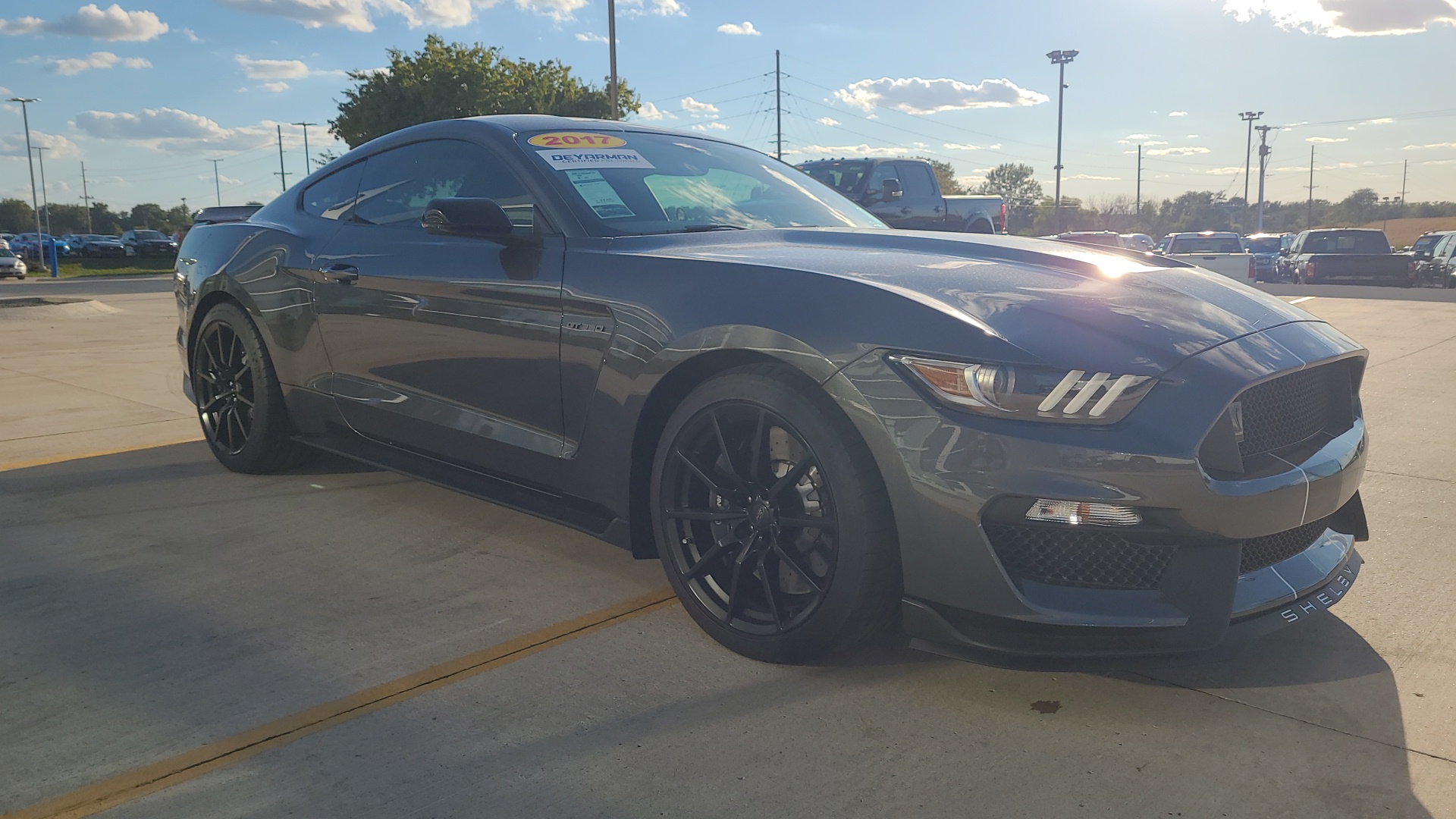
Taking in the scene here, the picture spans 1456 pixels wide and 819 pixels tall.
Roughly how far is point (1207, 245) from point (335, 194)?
2843 cm

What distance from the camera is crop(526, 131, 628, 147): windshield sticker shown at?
3.50 meters

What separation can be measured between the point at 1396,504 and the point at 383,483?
4.12 meters

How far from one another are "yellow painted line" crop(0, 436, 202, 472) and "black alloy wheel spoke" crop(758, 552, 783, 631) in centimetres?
405

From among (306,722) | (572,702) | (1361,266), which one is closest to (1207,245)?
(1361,266)

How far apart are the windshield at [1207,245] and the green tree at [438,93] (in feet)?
60.9

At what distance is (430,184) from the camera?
3.77 metres

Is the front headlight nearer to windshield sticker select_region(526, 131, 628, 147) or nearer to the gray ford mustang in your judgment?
the gray ford mustang

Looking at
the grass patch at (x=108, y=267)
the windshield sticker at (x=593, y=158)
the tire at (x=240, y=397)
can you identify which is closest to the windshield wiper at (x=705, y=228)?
the windshield sticker at (x=593, y=158)

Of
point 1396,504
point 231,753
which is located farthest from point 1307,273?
point 231,753

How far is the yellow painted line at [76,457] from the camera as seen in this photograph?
4.98m

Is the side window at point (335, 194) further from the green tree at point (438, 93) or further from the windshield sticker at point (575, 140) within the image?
the green tree at point (438, 93)

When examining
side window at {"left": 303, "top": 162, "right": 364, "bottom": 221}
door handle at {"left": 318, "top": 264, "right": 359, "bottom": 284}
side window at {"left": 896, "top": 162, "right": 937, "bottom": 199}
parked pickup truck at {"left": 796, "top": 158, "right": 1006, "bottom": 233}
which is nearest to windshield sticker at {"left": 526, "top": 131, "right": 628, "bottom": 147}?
door handle at {"left": 318, "top": 264, "right": 359, "bottom": 284}

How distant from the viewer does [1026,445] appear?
218cm

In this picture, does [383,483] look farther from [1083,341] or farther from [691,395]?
[1083,341]
